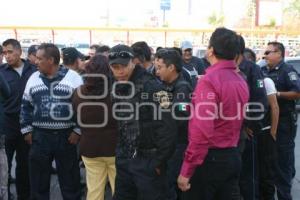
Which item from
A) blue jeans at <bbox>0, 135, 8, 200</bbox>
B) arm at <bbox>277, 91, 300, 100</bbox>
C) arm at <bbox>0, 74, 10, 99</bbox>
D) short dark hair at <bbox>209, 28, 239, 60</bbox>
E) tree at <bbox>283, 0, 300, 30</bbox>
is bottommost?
blue jeans at <bbox>0, 135, 8, 200</bbox>

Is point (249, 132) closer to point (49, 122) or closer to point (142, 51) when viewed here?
point (142, 51)

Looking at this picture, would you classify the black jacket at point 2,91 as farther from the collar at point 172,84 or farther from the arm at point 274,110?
the arm at point 274,110

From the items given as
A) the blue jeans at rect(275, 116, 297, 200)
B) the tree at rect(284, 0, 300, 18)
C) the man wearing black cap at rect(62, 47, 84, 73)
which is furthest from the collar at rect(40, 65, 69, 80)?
the tree at rect(284, 0, 300, 18)

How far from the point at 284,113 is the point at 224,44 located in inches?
95.7

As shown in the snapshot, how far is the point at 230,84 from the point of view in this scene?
10.7 feet

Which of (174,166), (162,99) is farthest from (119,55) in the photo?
(174,166)

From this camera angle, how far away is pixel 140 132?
11.9 feet

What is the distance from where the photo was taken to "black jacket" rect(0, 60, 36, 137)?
5.21 metres

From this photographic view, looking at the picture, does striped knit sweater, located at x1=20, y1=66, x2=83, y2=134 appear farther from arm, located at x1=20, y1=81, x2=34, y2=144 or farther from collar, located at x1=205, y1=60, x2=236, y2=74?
collar, located at x1=205, y1=60, x2=236, y2=74

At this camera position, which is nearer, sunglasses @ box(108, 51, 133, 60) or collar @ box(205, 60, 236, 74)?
collar @ box(205, 60, 236, 74)

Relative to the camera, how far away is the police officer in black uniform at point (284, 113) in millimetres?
5281

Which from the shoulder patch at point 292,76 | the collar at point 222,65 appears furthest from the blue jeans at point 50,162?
the shoulder patch at point 292,76

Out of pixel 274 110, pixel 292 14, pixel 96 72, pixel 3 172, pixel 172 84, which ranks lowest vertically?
pixel 3 172

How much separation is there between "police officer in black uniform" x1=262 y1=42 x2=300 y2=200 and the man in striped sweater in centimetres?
236
